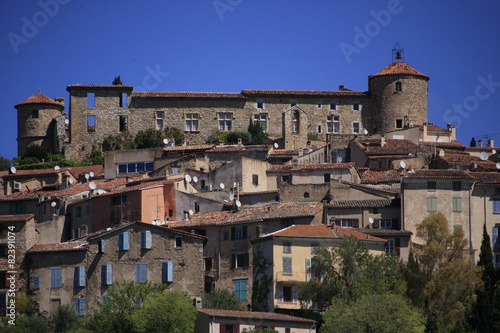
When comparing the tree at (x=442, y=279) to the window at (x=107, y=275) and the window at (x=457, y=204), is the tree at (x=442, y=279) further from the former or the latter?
the window at (x=107, y=275)

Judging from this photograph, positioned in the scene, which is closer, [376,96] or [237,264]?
[237,264]

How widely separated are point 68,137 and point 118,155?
49.5ft

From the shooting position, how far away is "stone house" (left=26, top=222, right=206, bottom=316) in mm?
57531

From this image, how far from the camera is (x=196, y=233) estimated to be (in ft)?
203

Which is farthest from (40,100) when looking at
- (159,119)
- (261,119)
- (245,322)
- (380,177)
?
(245,322)

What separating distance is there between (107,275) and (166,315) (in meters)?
8.19

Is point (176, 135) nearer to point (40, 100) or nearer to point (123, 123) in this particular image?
point (123, 123)

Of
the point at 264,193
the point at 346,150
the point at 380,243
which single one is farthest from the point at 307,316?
the point at 346,150

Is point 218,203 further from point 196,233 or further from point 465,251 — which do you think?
point 465,251

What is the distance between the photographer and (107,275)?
190ft

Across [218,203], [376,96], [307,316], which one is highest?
[376,96]

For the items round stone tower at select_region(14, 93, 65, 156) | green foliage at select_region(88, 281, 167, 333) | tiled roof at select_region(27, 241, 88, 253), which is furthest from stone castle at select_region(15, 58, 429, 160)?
green foliage at select_region(88, 281, 167, 333)

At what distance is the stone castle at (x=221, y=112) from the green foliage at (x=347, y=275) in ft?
119

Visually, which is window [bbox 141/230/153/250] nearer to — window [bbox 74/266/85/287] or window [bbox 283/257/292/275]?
window [bbox 74/266/85/287]
